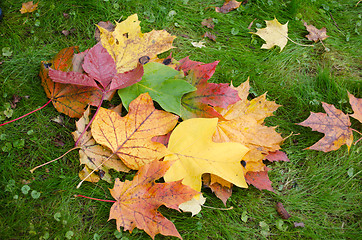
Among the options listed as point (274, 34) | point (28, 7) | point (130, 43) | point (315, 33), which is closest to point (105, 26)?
point (130, 43)

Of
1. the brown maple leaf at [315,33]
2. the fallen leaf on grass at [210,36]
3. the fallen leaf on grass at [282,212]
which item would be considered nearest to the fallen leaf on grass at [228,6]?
the fallen leaf on grass at [210,36]

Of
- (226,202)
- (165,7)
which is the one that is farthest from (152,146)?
(165,7)

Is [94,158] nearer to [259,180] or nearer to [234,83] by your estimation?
[259,180]

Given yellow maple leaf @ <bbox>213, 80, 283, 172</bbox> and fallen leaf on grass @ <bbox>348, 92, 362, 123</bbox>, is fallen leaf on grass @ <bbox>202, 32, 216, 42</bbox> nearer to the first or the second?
yellow maple leaf @ <bbox>213, 80, 283, 172</bbox>

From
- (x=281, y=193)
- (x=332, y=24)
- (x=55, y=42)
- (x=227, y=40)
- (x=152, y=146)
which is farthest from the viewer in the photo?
(x=332, y=24)

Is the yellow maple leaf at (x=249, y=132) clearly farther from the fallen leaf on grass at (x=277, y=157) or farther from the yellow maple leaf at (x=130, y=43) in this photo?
the yellow maple leaf at (x=130, y=43)

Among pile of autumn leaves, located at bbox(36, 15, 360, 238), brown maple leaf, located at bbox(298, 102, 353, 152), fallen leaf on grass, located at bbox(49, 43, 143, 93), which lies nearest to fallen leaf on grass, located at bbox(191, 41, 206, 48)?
pile of autumn leaves, located at bbox(36, 15, 360, 238)

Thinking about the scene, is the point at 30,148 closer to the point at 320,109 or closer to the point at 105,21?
the point at 105,21
